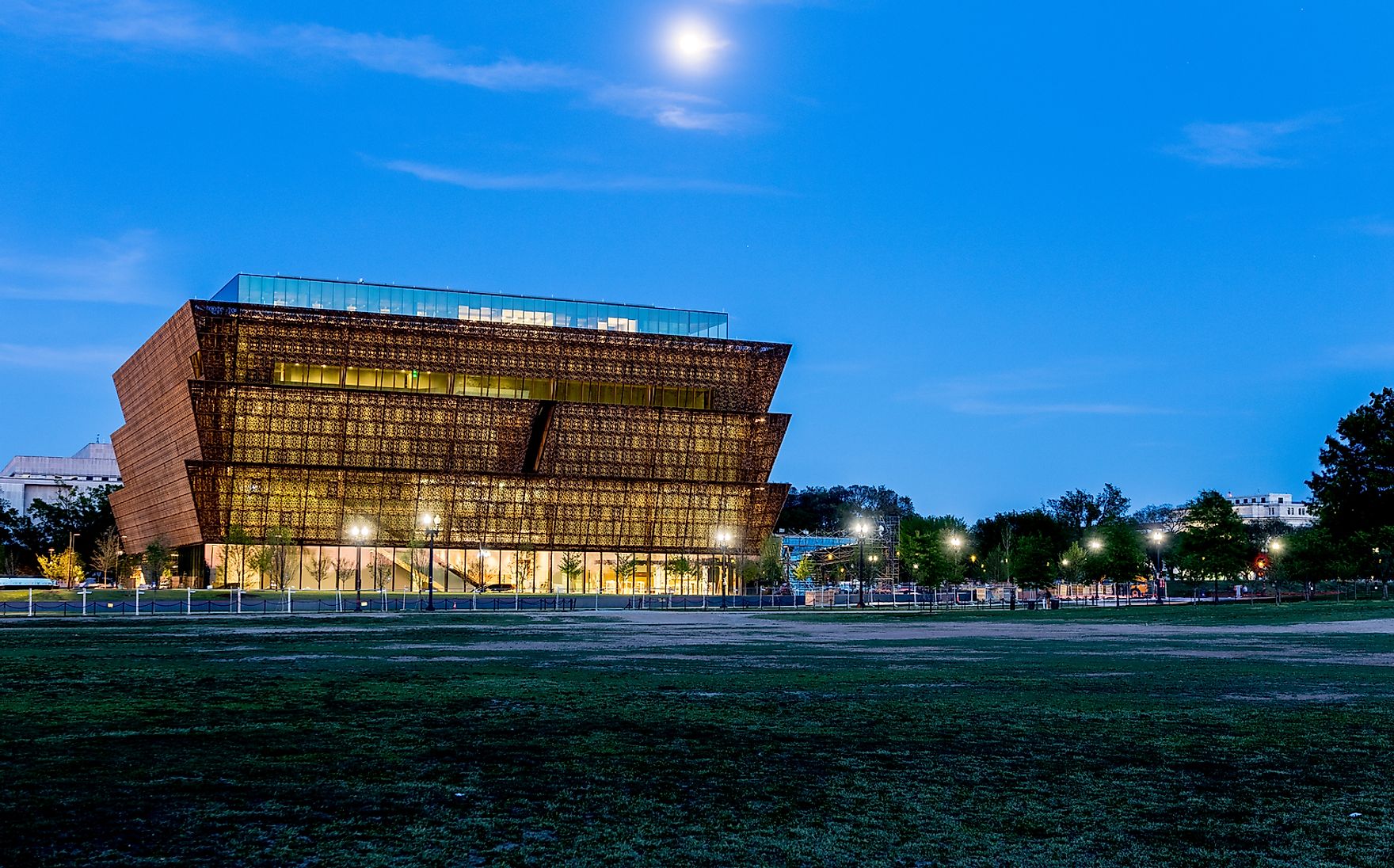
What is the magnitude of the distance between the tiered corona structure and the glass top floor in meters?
0.24

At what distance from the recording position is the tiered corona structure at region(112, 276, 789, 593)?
125m

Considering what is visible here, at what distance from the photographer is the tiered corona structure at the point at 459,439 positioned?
125 m

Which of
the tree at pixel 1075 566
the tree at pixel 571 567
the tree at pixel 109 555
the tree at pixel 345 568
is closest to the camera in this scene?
the tree at pixel 1075 566

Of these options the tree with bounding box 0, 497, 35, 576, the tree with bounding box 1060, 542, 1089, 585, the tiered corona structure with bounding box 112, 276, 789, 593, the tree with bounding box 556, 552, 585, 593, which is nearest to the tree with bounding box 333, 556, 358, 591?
the tiered corona structure with bounding box 112, 276, 789, 593

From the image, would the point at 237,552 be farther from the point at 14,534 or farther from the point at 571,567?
the point at 14,534

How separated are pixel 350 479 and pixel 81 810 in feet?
406

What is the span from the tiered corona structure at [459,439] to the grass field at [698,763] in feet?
341

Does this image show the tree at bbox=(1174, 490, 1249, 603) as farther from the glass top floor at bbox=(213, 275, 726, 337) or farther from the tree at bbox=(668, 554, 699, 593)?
the glass top floor at bbox=(213, 275, 726, 337)

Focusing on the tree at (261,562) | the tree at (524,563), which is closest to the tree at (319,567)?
the tree at (261,562)

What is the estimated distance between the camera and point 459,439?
5162 inches

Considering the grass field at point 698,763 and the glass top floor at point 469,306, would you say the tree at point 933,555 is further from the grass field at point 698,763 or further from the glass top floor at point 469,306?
the grass field at point 698,763

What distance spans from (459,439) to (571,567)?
1684 centimetres

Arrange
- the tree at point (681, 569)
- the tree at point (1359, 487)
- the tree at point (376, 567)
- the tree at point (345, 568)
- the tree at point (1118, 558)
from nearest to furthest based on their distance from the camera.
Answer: the tree at point (1359, 487), the tree at point (1118, 558), the tree at point (376, 567), the tree at point (345, 568), the tree at point (681, 569)

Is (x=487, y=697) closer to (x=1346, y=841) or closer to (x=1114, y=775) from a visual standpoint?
(x=1114, y=775)
